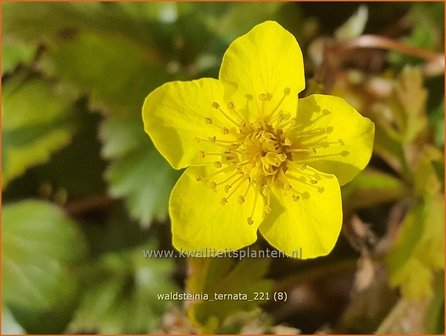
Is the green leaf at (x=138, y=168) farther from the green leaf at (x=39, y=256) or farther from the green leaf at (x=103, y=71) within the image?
the green leaf at (x=39, y=256)

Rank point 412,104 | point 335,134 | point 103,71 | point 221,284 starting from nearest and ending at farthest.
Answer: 1. point 335,134
2. point 221,284
3. point 412,104
4. point 103,71

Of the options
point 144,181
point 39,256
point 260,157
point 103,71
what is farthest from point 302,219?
point 39,256

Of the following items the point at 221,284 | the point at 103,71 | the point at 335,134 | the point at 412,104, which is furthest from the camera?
the point at 103,71

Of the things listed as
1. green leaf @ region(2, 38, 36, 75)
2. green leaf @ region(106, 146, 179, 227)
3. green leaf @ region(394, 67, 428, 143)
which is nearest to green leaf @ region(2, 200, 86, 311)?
green leaf @ region(106, 146, 179, 227)

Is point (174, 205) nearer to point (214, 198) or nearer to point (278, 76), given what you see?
point (214, 198)

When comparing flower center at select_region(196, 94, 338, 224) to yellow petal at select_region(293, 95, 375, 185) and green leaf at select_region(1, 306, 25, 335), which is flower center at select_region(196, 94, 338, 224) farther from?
green leaf at select_region(1, 306, 25, 335)

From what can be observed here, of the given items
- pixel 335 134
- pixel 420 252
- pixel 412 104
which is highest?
pixel 335 134

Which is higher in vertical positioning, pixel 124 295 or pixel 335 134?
pixel 335 134

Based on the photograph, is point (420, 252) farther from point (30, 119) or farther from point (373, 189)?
point (30, 119)
